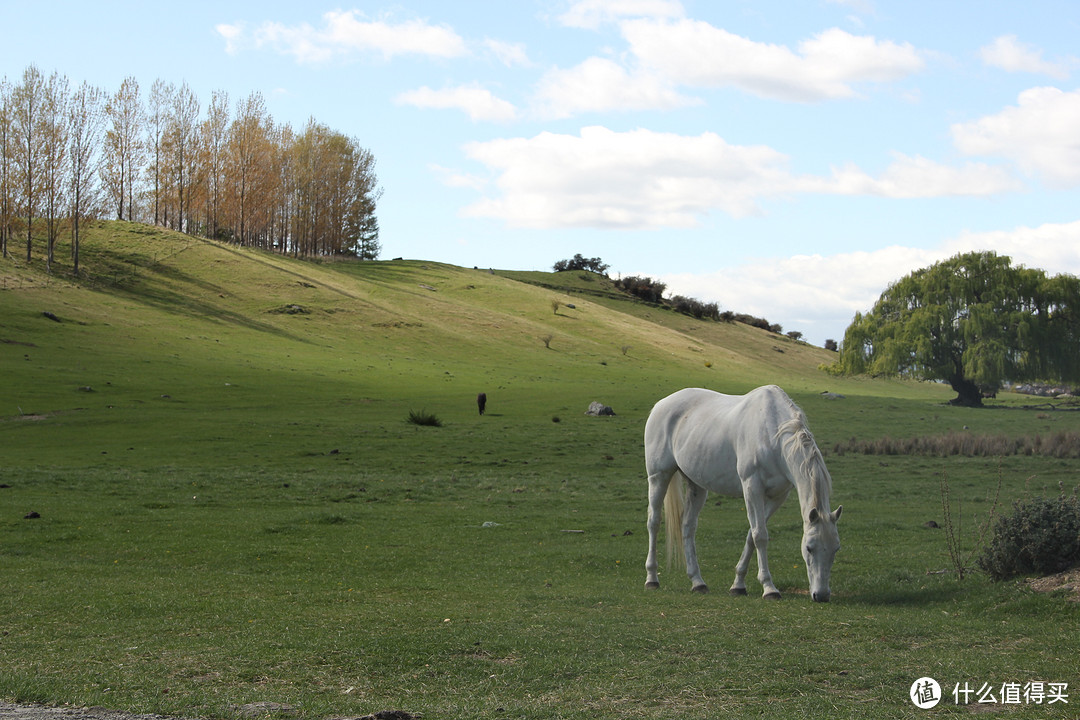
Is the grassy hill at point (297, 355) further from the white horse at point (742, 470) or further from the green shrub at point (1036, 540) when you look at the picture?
the green shrub at point (1036, 540)

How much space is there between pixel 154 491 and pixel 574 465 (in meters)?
12.4

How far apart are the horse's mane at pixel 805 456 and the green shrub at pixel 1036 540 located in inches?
77.6

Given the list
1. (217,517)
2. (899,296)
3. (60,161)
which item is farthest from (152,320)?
(899,296)

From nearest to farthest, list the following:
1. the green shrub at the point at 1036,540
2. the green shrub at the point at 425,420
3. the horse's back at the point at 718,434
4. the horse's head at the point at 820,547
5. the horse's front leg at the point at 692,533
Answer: the green shrub at the point at 1036,540 < the horse's head at the point at 820,547 < the horse's back at the point at 718,434 < the horse's front leg at the point at 692,533 < the green shrub at the point at 425,420

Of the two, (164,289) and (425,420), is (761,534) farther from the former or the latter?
(164,289)

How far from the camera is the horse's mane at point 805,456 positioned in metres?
9.73

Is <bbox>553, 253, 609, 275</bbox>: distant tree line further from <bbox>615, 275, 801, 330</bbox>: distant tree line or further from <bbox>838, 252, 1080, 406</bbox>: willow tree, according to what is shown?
<bbox>838, 252, 1080, 406</bbox>: willow tree

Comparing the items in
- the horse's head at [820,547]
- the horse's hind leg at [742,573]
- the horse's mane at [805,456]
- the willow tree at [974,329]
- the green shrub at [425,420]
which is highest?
the willow tree at [974,329]

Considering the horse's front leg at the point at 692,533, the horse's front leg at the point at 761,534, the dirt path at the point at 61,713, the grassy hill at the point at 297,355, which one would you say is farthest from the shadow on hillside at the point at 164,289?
the dirt path at the point at 61,713

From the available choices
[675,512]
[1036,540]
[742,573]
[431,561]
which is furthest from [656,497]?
[1036,540]

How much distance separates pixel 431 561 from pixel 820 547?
6.56 metres

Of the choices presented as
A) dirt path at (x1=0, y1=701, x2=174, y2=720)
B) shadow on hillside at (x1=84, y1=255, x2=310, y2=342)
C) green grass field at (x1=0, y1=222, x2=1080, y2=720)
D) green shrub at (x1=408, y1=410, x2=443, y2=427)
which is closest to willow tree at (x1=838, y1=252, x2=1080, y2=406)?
green grass field at (x1=0, y1=222, x2=1080, y2=720)

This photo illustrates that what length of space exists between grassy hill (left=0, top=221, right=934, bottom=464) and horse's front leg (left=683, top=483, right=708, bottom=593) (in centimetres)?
1736

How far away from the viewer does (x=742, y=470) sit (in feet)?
34.8
